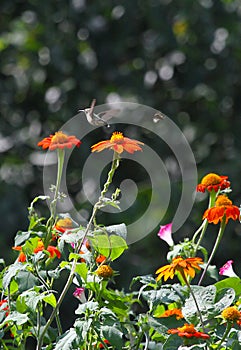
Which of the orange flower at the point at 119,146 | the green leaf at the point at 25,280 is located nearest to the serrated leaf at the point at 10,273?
the green leaf at the point at 25,280

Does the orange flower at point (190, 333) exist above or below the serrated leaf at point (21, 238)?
below

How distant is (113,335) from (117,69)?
1876mm

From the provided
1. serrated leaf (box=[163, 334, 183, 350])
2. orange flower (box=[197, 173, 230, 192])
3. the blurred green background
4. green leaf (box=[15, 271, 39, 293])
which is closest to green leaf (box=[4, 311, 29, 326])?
green leaf (box=[15, 271, 39, 293])

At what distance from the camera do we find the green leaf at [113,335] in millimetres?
747

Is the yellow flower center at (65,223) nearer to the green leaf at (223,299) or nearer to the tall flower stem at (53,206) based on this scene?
the tall flower stem at (53,206)

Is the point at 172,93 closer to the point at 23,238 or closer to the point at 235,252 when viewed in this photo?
the point at 235,252

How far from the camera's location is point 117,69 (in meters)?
2.56

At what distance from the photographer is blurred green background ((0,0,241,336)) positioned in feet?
8.22

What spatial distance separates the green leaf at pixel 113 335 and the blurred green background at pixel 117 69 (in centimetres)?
168

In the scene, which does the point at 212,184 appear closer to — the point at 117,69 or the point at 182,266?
the point at 182,266

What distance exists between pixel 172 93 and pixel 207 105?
0.40ft

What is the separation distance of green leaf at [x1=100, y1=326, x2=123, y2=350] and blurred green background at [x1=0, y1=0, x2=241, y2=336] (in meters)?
1.68

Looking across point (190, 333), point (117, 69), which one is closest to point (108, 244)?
point (190, 333)

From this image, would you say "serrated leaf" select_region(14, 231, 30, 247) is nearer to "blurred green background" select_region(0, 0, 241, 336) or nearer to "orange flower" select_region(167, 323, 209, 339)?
"orange flower" select_region(167, 323, 209, 339)
